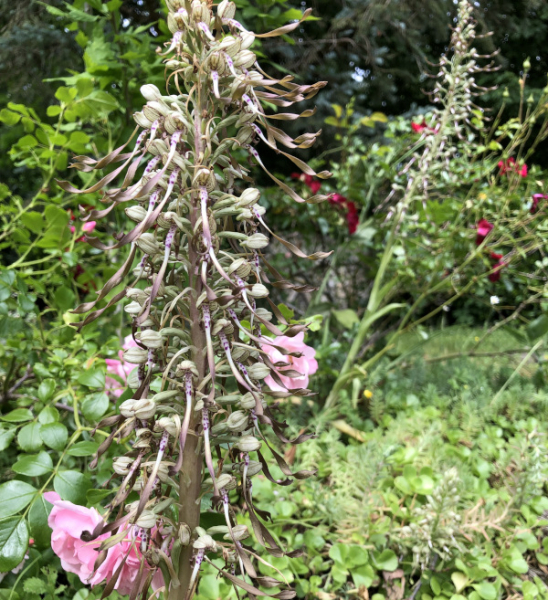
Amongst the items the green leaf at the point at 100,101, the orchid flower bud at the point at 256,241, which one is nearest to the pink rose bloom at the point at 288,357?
the orchid flower bud at the point at 256,241

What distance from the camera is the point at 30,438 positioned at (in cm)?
64

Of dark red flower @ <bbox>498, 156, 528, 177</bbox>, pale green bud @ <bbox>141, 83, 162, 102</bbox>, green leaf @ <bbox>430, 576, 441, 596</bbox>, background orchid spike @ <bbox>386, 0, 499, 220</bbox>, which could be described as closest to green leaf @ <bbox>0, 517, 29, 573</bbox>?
pale green bud @ <bbox>141, 83, 162, 102</bbox>

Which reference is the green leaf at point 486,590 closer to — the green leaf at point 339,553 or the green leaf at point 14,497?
the green leaf at point 339,553

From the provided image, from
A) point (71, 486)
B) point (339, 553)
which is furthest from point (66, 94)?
point (339, 553)

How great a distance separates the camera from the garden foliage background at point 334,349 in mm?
839

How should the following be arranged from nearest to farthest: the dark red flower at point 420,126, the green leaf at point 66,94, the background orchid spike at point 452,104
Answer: the green leaf at point 66,94 → the background orchid spike at point 452,104 → the dark red flower at point 420,126

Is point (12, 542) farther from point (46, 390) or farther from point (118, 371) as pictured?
point (118, 371)

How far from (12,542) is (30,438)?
140 mm

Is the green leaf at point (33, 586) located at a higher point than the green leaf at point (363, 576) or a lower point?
higher

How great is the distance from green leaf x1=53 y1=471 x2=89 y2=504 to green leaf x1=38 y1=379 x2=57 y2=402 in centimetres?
18

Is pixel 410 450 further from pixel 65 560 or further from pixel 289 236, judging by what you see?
pixel 289 236

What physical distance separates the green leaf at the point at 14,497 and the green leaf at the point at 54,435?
0.06 meters

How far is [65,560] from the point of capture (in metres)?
0.55

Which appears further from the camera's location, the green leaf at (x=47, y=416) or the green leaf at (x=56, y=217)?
the green leaf at (x=56, y=217)
